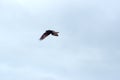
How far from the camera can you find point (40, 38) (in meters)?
131

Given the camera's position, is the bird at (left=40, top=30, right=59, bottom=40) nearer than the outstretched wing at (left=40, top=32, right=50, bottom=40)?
Yes

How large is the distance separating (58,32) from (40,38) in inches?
201

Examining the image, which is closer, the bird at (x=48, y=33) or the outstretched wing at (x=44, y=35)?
the bird at (x=48, y=33)

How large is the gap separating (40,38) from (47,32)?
305cm

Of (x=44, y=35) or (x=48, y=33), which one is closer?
(x=44, y=35)

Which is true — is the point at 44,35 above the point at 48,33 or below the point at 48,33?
below

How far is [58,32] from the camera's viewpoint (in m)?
129

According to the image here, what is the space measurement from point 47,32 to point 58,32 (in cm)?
479

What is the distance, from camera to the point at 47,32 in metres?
133
